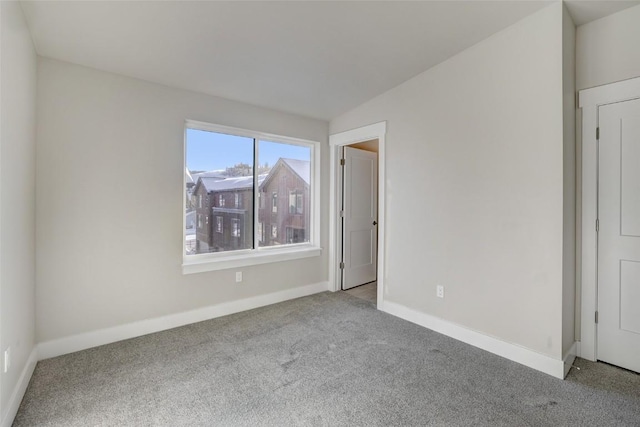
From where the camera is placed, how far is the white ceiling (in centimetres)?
199

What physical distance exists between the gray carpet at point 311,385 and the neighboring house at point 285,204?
1.32 metres

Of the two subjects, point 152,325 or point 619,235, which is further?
point 152,325

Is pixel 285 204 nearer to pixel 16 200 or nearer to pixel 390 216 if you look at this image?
pixel 390 216

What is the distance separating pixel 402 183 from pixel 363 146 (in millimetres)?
1630

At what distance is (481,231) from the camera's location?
8.57 feet

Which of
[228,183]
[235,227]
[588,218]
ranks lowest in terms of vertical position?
[235,227]

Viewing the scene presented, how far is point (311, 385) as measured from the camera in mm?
2031

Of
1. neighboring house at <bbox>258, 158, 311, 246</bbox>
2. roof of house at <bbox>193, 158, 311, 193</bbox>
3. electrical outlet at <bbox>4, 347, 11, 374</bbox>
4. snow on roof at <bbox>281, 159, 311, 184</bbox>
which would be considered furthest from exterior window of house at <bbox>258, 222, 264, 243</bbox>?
electrical outlet at <bbox>4, 347, 11, 374</bbox>

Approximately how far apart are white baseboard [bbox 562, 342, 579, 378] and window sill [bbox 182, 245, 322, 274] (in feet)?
8.62

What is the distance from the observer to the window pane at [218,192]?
3133 millimetres

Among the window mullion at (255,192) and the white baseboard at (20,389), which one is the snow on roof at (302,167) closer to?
the window mullion at (255,192)

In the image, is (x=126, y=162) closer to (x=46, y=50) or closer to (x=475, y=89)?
(x=46, y=50)

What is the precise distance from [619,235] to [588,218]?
0.21 meters

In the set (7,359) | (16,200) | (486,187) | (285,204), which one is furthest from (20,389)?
(486,187)
